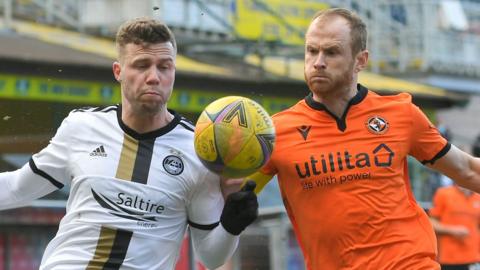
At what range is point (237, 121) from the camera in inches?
204

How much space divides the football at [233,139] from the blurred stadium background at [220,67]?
105 inches

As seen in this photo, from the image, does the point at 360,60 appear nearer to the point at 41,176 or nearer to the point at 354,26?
the point at 354,26

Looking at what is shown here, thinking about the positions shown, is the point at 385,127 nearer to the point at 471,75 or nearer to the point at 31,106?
the point at 31,106

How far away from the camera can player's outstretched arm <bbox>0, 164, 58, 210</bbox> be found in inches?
229

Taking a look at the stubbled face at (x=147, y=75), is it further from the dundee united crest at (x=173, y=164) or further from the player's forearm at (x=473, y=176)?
the player's forearm at (x=473, y=176)

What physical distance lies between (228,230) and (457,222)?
774cm

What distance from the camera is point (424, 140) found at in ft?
20.0

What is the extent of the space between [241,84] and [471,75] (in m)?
8.50

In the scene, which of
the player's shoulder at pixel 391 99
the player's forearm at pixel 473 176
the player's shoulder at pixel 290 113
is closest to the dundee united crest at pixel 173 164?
the player's shoulder at pixel 290 113

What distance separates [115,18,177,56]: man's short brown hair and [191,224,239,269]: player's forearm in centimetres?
93

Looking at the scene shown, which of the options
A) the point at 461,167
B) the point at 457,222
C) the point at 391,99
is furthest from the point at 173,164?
the point at 457,222

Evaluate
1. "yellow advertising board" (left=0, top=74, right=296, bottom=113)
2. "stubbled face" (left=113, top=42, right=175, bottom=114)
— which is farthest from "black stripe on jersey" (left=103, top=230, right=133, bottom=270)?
"yellow advertising board" (left=0, top=74, right=296, bottom=113)

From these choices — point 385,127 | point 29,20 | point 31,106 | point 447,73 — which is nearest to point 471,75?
point 447,73

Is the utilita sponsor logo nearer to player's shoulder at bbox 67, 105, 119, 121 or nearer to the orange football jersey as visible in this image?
the orange football jersey
